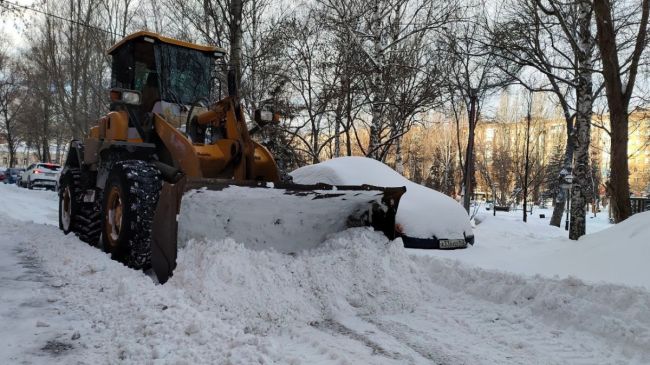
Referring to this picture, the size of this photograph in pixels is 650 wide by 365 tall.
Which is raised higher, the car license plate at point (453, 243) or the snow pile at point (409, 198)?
the snow pile at point (409, 198)

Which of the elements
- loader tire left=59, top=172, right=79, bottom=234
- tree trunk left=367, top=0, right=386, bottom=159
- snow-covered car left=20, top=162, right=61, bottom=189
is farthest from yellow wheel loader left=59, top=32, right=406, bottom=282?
snow-covered car left=20, top=162, right=61, bottom=189

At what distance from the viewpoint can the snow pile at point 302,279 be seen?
157 inches

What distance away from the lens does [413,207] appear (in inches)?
278

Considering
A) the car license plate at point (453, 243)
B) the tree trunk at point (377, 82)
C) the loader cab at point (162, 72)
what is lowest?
the car license plate at point (453, 243)

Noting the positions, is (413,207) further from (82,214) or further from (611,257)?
(82,214)

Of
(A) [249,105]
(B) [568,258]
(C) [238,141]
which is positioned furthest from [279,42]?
(B) [568,258]

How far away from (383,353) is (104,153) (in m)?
5.10

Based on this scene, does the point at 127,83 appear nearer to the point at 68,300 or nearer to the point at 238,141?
the point at 238,141

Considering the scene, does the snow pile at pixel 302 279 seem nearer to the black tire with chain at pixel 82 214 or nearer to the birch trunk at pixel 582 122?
the black tire with chain at pixel 82 214

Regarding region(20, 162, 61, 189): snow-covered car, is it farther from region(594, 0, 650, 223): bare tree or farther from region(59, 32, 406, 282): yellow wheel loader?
region(594, 0, 650, 223): bare tree

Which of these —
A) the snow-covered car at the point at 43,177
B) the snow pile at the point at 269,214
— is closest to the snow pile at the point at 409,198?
the snow pile at the point at 269,214

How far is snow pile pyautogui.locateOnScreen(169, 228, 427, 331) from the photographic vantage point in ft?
13.1

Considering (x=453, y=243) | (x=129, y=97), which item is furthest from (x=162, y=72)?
(x=453, y=243)

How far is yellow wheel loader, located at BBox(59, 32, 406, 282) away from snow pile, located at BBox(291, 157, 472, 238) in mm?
1472
